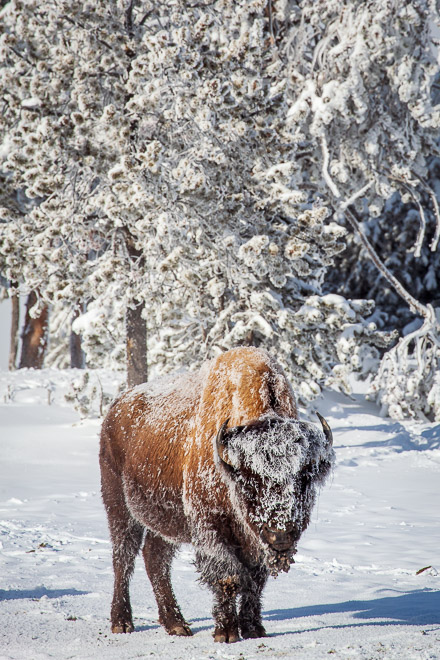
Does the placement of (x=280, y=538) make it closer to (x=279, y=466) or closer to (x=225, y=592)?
(x=279, y=466)

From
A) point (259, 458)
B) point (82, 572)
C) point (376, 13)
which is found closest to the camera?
point (259, 458)

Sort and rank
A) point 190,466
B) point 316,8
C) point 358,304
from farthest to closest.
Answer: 1. point 316,8
2. point 358,304
3. point 190,466

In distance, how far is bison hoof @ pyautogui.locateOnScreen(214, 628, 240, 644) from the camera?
4.12 meters

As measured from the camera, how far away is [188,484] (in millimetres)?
4430

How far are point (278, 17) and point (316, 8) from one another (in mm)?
974

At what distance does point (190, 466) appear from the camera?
14.7 ft

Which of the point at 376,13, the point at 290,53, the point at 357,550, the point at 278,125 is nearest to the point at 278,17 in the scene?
the point at 290,53

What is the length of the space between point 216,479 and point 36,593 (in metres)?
2.45

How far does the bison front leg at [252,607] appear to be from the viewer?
4.27m

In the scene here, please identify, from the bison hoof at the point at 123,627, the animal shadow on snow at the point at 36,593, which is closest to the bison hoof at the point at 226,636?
the bison hoof at the point at 123,627

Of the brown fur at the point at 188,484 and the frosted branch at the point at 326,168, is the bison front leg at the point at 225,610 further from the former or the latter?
the frosted branch at the point at 326,168

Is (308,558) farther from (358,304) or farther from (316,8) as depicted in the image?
(316,8)

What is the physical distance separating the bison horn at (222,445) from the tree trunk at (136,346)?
8863 mm

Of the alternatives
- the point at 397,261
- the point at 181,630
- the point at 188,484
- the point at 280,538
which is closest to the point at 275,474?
the point at 280,538
